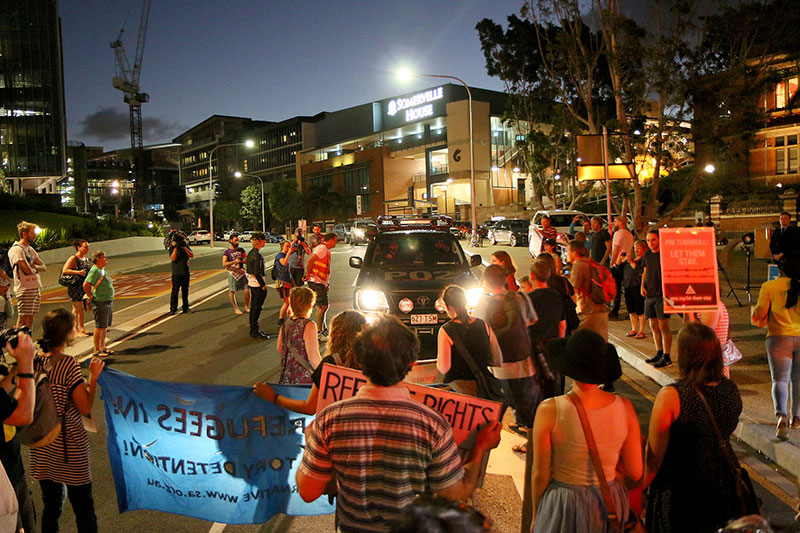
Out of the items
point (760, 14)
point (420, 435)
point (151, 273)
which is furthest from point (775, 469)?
point (151, 273)

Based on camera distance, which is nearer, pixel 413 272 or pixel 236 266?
pixel 413 272

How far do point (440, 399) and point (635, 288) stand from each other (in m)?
7.65

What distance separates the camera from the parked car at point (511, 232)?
35938 mm

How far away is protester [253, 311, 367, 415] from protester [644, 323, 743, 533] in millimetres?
1725

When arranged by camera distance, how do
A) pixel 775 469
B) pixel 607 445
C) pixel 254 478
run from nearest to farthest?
pixel 607 445 < pixel 254 478 < pixel 775 469

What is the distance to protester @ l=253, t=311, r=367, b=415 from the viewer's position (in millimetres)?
3633

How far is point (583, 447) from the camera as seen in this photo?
8.95 feet

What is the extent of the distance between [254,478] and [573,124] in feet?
85.6

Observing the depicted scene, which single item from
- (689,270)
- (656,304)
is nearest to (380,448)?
(689,270)

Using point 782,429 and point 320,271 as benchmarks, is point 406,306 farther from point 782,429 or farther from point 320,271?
point 782,429

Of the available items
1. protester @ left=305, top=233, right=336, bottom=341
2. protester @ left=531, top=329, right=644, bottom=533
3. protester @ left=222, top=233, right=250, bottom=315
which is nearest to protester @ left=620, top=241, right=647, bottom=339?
protester @ left=305, top=233, right=336, bottom=341

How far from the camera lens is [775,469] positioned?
16.9 ft

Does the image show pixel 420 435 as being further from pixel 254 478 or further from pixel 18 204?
pixel 18 204

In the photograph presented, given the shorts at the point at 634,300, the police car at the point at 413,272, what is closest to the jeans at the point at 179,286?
the police car at the point at 413,272
